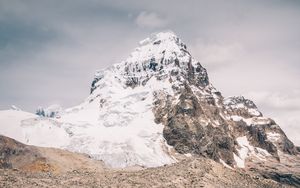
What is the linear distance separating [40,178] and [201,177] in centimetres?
1971

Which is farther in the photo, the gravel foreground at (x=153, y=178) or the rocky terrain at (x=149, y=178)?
the rocky terrain at (x=149, y=178)

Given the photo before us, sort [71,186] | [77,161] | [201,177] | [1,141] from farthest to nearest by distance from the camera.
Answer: [1,141], [77,161], [201,177], [71,186]

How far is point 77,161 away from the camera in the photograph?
137 m

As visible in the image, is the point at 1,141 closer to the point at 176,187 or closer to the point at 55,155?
the point at 55,155

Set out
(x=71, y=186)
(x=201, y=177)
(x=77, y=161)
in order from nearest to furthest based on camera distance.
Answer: (x=71, y=186), (x=201, y=177), (x=77, y=161)

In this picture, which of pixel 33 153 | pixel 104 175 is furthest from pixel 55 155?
pixel 104 175

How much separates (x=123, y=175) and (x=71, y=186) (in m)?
8.05

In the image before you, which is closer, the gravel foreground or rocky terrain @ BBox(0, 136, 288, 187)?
→ the gravel foreground

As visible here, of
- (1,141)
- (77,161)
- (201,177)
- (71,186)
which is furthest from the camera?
(1,141)

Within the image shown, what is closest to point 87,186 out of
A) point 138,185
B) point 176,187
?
point 138,185

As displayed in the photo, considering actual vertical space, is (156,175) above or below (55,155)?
below

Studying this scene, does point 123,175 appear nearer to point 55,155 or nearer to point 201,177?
point 201,177

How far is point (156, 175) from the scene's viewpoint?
5991cm

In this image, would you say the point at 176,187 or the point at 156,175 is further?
the point at 156,175
